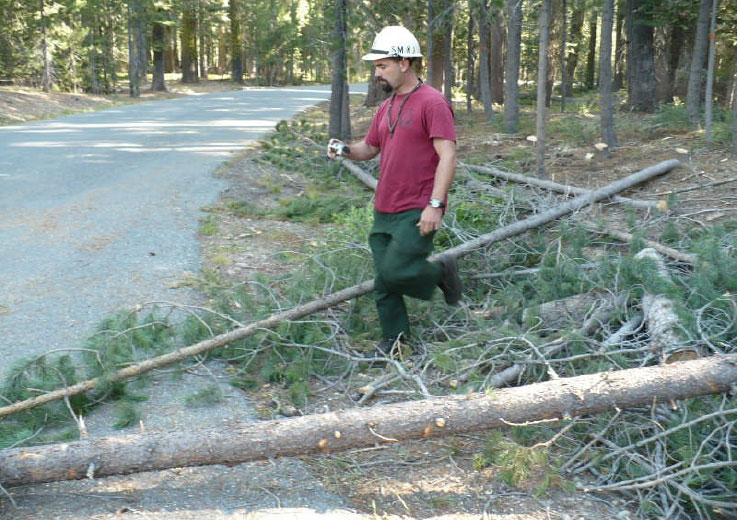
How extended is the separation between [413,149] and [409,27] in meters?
15.7

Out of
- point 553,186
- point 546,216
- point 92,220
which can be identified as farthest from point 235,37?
point 546,216

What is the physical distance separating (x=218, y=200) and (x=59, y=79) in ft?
79.7

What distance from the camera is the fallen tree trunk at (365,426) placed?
3309 millimetres

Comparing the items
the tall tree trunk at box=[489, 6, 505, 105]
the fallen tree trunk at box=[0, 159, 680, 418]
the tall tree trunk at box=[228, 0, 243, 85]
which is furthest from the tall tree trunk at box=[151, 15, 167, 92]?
the fallen tree trunk at box=[0, 159, 680, 418]

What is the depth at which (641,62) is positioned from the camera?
16.0m

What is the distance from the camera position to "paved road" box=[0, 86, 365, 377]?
5.65m

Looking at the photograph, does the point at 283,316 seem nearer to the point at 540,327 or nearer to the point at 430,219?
the point at 430,219

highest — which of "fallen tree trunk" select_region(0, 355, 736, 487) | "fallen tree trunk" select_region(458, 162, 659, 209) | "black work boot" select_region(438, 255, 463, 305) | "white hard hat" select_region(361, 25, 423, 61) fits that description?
"white hard hat" select_region(361, 25, 423, 61)

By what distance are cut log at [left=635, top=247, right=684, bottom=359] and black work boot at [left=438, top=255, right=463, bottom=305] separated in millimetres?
1256

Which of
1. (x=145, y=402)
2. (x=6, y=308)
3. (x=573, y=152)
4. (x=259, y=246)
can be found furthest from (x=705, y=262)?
(x=573, y=152)

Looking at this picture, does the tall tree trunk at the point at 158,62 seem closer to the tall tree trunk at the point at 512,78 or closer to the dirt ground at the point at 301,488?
the tall tree trunk at the point at 512,78

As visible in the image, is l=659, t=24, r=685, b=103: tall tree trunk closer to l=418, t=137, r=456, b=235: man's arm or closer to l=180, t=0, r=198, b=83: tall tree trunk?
l=418, t=137, r=456, b=235: man's arm

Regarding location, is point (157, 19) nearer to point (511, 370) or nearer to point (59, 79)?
point (59, 79)

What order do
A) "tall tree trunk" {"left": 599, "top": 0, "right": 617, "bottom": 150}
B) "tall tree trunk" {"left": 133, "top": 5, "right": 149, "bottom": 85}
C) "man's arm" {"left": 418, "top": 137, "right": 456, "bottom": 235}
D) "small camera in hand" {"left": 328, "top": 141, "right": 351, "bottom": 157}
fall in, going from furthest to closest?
"tall tree trunk" {"left": 133, "top": 5, "right": 149, "bottom": 85}, "tall tree trunk" {"left": 599, "top": 0, "right": 617, "bottom": 150}, "small camera in hand" {"left": 328, "top": 141, "right": 351, "bottom": 157}, "man's arm" {"left": 418, "top": 137, "right": 456, "bottom": 235}
